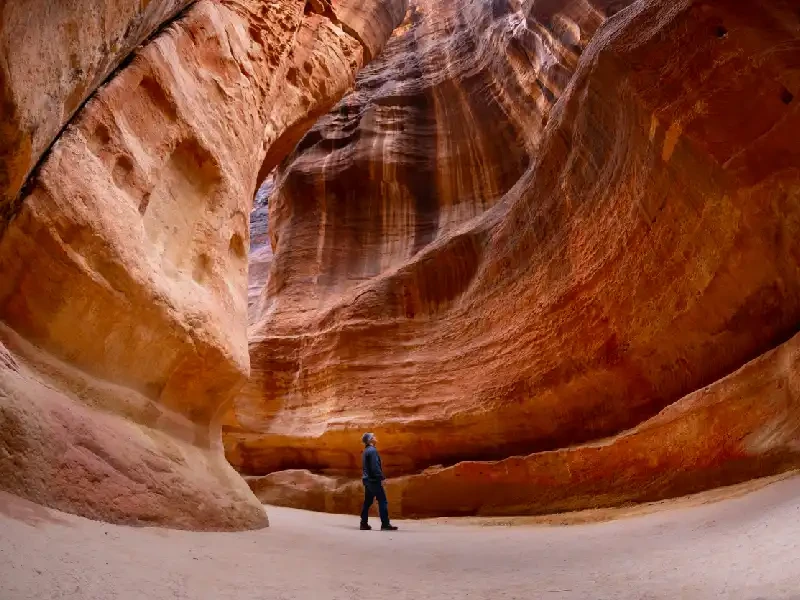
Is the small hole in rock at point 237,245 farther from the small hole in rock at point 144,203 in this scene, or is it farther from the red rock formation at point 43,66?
the red rock formation at point 43,66

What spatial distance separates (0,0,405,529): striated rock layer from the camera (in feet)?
10.5

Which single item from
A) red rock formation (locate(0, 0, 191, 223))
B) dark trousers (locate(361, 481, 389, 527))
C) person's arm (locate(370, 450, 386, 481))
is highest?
red rock formation (locate(0, 0, 191, 223))

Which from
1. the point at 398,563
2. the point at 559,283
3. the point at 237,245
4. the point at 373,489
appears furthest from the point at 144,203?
the point at 559,283

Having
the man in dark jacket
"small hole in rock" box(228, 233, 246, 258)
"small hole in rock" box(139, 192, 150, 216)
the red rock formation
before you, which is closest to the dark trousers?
the man in dark jacket

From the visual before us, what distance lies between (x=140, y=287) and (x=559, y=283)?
6549mm

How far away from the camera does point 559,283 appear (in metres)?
9.03

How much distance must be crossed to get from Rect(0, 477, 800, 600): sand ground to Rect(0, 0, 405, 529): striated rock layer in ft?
1.30

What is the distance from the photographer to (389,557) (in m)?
3.71

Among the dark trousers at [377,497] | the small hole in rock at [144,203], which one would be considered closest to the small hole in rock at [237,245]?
the small hole in rock at [144,203]

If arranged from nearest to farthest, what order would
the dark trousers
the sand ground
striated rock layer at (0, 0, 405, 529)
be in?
the sand ground, striated rock layer at (0, 0, 405, 529), the dark trousers

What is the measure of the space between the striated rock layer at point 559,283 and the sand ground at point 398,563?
2.38 metres

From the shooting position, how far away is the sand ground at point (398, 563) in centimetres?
212

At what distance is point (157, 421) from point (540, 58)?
555 inches

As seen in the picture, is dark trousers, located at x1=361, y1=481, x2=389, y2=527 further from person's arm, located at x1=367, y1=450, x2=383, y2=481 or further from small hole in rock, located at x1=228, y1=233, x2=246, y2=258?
small hole in rock, located at x1=228, y1=233, x2=246, y2=258
